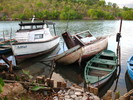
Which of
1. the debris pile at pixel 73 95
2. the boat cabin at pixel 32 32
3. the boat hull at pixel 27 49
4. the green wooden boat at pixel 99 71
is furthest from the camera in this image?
the boat cabin at pixel 32 32

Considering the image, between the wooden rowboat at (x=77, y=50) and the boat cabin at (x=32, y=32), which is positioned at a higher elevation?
the boat cabin at (x=32, y=32)

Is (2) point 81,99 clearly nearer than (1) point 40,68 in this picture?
Yes

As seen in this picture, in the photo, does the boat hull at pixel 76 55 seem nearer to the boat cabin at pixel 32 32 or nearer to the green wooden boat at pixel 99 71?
the green wooden boat at pixel 99 71

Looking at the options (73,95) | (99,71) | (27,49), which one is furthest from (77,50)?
(73,95)

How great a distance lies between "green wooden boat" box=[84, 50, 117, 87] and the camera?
898cm

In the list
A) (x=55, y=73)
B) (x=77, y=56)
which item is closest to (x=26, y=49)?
(x=55, y=73)

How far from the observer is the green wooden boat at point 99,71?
8977mm

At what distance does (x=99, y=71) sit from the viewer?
35.9 feet

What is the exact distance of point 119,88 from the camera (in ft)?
33.7

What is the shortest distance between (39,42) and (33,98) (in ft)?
30.3

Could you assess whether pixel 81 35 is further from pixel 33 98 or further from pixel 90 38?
pixel 33 98

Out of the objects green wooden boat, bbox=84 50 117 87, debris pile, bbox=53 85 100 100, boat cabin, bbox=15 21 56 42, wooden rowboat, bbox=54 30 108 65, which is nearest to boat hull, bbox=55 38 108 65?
wooden rowboat, bbox=54 30 108 65

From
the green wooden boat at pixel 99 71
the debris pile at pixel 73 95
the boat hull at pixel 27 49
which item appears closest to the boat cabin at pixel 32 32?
the boat hull at pixel 27 49

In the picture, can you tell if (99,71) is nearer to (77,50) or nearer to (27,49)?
(77,50)
